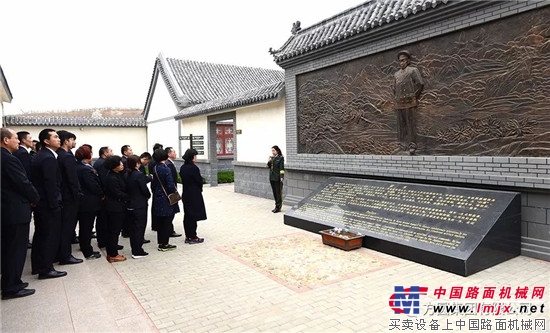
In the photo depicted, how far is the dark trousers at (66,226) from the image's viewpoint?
482 cm

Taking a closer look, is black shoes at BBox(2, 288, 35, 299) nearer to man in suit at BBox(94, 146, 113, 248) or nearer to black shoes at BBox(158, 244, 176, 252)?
man in suit at BBox(94, 146, 113, 248)

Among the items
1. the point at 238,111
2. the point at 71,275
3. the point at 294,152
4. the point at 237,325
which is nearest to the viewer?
the point at 237,325

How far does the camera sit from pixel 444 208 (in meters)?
5.08

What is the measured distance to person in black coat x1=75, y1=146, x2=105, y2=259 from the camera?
517 cm

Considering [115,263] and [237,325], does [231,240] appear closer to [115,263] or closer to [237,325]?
[115,263]

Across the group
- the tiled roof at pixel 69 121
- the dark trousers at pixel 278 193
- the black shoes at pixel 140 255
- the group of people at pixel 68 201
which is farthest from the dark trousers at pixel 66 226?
the tiled roof at pixel 69 121

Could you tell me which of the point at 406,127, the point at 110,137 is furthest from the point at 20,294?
the point at 110,137

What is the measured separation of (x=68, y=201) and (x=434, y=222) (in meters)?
4.88

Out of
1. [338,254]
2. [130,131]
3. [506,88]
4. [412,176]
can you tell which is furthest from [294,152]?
[130,131]

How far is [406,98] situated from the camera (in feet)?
20.2

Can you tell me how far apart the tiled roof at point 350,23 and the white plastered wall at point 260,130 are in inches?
58.2

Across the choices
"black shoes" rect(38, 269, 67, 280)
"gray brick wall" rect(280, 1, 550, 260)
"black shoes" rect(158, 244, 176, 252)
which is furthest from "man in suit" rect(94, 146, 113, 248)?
"gray brick wall" rect(280, 1, 550, 260)

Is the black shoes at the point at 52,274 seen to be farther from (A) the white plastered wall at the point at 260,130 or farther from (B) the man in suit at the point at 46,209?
(A) the white plastered wall at the point at 260,130

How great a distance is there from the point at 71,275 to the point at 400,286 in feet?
12.9
